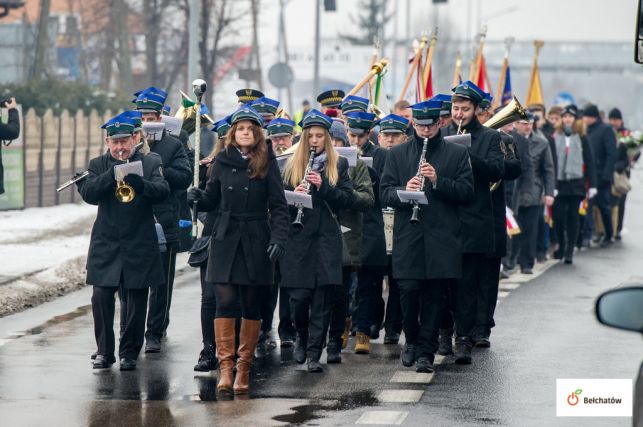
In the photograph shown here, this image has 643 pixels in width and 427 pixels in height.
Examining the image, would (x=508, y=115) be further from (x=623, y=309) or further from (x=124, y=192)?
(x=623, y=309)

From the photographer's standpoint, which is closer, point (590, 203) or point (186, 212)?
point (186, 212)

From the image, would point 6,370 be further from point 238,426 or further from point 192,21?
point 192,21

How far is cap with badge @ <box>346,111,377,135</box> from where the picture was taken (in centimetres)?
1266

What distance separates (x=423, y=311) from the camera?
1154 cm

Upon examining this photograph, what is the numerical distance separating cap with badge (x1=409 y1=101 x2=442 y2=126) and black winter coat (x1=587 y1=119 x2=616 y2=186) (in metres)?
11.6

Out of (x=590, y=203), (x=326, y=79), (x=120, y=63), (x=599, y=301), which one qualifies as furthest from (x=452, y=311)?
(x=326, y=79)

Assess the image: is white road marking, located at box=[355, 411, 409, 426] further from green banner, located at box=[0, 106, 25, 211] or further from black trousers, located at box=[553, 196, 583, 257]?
Result: green banner, located at box=[0, 106, 25, 211]

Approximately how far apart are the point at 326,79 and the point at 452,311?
6840 cm

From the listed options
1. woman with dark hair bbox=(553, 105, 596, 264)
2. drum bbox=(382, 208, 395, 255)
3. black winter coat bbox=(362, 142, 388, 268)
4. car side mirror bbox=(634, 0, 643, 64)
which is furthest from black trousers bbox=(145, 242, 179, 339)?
woman with dark hair bbox=(553, 105, 596, 264)

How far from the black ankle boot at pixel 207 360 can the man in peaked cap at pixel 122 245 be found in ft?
1.45

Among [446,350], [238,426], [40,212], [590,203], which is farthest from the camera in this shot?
[40,212]

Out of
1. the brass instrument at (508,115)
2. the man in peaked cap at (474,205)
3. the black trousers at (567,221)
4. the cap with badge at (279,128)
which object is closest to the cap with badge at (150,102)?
the cap with badge at (279,128)

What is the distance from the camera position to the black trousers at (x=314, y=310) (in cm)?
1134

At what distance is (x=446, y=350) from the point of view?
40.4ft
